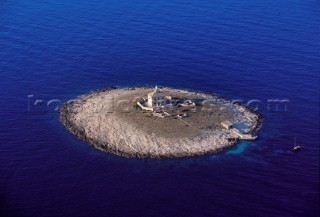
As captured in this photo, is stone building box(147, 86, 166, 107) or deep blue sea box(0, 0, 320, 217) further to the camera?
stone building box(147, 86, 166, 107)

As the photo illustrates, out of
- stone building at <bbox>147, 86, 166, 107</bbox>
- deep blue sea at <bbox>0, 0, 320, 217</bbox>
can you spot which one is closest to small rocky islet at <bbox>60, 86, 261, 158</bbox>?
stone building at <bbox>147, 86, 166, 107</bbox>

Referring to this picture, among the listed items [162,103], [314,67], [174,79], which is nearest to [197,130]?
[162,103]

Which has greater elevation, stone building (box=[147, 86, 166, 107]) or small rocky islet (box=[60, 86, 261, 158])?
stone building (box=[147, 86, 166, 107])

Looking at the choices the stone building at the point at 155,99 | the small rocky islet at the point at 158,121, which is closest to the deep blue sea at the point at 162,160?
the small rocky islet at the point at 158,121

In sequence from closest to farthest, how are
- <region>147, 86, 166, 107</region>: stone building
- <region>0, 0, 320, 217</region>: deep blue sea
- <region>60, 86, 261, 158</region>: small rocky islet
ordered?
<region>0, 0, 320, 217</region>: deep blue sea < <region>60, 86, 261, 158</region>: small rocky islet < <region>147, 86, 166, 107</region>: stone building

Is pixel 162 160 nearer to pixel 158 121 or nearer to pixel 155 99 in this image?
pixel 158 121

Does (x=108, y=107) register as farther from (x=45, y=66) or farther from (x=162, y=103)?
(x=45, y=66)

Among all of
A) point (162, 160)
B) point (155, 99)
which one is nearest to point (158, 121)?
point (155, 99)

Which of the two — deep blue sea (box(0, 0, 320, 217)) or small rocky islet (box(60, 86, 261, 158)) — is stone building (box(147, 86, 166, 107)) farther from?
deep blue sea (box(0, 0, 320, 217))
